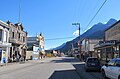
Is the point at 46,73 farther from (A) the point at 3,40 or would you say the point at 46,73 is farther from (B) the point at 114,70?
(A) the point at 3,40

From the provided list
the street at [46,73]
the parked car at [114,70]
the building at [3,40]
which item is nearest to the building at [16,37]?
the building at [3,40]

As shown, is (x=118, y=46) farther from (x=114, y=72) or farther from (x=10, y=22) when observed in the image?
(x=10, y=22)

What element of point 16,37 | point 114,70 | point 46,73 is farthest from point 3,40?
point 114,70

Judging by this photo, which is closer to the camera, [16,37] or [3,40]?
[3,40]

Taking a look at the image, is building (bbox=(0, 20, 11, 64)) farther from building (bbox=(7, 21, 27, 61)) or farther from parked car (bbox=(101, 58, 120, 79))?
parked car (bbox=(101, 58, 120, 79))

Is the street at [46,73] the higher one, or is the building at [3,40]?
the building at [3,40]

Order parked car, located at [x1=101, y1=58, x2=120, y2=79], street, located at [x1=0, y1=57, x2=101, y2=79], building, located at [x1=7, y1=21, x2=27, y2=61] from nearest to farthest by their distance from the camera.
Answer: parked car, located at [x1=101, y1=58, x2=120, y2=79] → street, located at [x1=0, y1=57, x2=101, y2=79] → building, located at [x1=7, y1=21, x2=27, y2=61]

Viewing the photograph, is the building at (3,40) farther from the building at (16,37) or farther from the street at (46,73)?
the street at (46,73)

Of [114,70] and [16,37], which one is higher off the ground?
[16,37]

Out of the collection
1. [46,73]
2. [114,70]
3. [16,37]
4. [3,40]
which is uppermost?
[16,37]

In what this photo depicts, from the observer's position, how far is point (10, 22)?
5538 centimetres

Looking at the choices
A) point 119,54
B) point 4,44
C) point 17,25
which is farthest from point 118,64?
point 17,25

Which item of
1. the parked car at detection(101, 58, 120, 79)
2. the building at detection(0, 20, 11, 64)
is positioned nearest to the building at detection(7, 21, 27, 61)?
the building at detection(0, 20, 11, 64)

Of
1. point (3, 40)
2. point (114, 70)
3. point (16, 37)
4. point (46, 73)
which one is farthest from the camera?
point (16, 37)
